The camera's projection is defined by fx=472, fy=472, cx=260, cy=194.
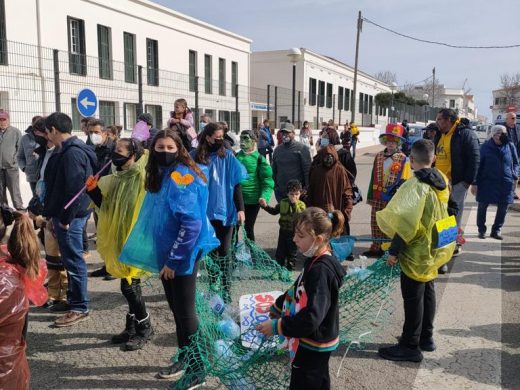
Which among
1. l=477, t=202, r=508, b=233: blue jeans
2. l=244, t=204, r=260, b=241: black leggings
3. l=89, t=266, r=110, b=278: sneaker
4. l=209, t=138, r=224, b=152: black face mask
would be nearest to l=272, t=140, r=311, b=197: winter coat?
l=244, t=204, r=260, b=241: black leggings

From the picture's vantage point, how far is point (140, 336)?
4004mm

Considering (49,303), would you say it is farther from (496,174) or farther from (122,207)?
(496,174)

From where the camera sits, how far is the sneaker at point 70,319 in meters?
4.37

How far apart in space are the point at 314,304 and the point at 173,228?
3.95 feet

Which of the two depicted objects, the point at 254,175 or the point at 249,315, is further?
the point at 254,175

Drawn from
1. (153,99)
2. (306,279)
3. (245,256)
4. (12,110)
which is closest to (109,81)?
(153,99)

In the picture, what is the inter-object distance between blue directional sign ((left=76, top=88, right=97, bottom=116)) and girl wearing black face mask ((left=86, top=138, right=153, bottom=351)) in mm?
6296

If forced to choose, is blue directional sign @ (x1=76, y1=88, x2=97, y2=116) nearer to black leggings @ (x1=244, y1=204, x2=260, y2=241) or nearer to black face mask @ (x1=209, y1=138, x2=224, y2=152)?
black leggings @ (x1=244, y1=204, x2=260, y2=241)

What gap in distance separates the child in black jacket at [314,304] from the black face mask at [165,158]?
3.63 ft

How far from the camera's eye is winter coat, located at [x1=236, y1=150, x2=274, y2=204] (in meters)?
5.82

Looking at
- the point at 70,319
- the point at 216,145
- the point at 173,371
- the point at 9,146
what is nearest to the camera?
the point at 173,371

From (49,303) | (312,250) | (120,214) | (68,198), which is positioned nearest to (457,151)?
(312,250)

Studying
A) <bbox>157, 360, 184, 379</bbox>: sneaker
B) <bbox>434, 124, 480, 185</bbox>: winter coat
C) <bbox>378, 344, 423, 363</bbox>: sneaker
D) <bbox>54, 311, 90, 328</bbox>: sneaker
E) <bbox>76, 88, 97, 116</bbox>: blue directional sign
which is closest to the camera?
<bbox>157, 360, 184, 379</bbox>: sneaker

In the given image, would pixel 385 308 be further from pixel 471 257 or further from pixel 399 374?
pixel 471 257
